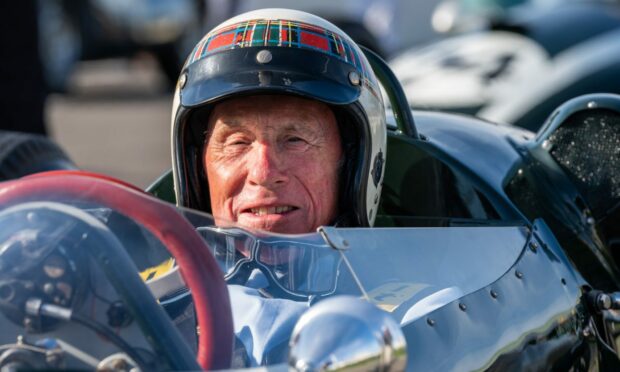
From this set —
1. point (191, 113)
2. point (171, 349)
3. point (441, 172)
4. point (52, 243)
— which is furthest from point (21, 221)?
point (441, 172)

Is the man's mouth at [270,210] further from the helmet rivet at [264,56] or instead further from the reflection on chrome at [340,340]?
the reflection on chrome at [340,340]

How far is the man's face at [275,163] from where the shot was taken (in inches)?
110

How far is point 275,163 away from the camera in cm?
281

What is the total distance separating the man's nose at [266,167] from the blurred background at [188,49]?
1167 millimetres

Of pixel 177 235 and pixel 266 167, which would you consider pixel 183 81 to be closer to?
pixel 266 167

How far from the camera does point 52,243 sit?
6.40 feet

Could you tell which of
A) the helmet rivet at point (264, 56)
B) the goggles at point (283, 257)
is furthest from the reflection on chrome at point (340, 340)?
the helmet rivet at point (264, 56)

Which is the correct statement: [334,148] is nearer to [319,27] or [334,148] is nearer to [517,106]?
[319,27]

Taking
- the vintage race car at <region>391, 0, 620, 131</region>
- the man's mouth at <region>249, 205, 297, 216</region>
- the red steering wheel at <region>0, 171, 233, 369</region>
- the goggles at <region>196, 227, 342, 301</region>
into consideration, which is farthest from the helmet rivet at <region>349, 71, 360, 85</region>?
the vintage race car at <region>391, 0, 620, 131</region>

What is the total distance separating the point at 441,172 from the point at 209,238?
1.13 m

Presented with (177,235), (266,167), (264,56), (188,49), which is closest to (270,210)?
(266,167)

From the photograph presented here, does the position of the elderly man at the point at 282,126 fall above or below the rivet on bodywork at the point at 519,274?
above

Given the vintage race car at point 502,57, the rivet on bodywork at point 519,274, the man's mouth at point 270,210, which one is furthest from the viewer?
the vintage race car at point 502,57

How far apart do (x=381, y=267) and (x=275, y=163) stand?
56 centimetres
